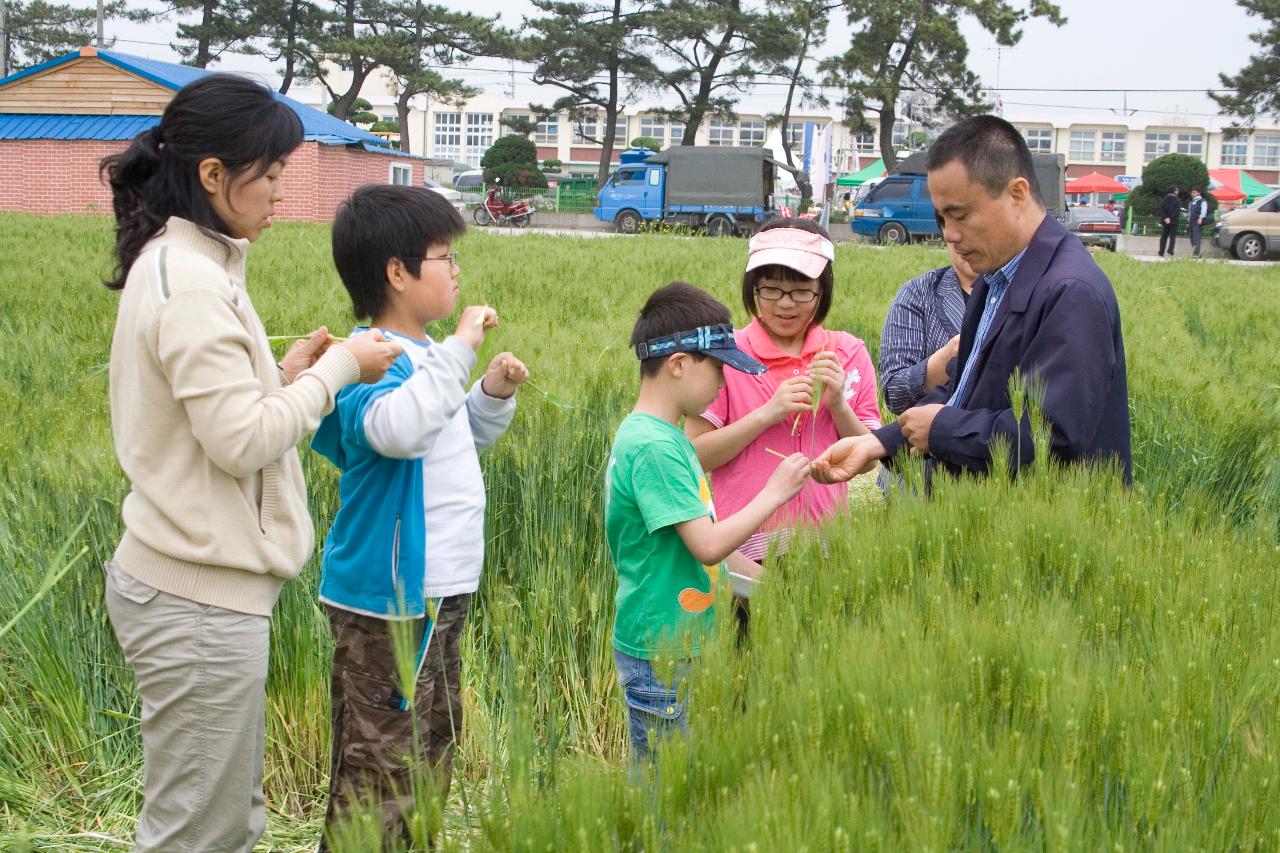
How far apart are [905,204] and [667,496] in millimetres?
31834

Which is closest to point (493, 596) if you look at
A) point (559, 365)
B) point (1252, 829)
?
point (559, 365)

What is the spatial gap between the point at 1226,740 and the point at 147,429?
1785mm

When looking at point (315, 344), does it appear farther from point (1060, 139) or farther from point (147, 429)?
point (1060, 139)

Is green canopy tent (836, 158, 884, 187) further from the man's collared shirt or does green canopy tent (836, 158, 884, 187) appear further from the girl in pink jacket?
the man's collared shirt

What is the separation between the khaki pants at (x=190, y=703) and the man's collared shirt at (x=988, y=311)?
5.57 ft

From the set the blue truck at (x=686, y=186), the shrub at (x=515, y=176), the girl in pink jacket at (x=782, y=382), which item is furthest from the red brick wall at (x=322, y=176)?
the girl in pink jacket at (x=782, y=382)

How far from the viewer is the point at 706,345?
8.52ft

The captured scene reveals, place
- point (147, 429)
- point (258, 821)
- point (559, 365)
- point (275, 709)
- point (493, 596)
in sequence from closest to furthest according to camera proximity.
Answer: point (147, 429) → point (258, 821) → point (275, 709) → point (493, 596) → point (559, 365)

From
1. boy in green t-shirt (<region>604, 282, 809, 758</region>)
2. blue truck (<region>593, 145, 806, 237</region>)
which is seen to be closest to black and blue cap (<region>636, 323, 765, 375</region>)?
boy in green t-shirt (<region>604, 282, 809, 758</region>)

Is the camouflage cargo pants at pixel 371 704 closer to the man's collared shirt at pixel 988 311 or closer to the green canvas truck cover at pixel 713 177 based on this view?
the man's collared shirt at pixel 988 311

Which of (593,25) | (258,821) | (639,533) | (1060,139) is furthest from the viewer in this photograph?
(1060,139)

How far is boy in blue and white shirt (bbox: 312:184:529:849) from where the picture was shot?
243cm

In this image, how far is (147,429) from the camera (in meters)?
2.15

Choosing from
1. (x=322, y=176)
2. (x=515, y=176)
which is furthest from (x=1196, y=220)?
(x=515, y=176)
